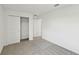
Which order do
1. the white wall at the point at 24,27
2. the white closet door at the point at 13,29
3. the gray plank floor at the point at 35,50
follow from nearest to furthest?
1. the gray plank floor at the point at 35,50
2. the white closet door at the point at 13,29
3. the white wall at the point at 24,27

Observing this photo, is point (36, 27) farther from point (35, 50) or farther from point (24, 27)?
point (35, 50)

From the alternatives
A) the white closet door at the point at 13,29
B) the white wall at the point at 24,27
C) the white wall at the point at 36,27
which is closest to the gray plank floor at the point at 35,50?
the white closet door at the point at 13,29

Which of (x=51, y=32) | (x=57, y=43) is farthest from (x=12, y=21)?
(x=57, y=43)

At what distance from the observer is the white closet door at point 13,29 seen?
4551mm

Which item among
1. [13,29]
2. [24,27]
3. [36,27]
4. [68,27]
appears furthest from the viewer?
[36,27]

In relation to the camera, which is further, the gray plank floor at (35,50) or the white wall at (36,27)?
the white wall at (36,27)

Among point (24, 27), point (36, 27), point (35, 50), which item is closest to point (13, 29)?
point (24, 27)

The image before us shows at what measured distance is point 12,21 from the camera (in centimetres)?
466

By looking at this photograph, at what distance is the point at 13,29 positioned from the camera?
4.75 m

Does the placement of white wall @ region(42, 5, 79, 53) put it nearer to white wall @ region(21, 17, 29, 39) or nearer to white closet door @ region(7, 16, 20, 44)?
white wall @ region(21, 17, 29, 39)

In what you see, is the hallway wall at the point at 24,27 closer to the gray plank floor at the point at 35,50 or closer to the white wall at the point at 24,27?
the white wall at the point at 24,27

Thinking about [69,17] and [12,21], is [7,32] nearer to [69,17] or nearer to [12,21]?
[12,21]

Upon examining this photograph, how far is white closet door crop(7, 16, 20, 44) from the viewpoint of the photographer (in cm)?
455
